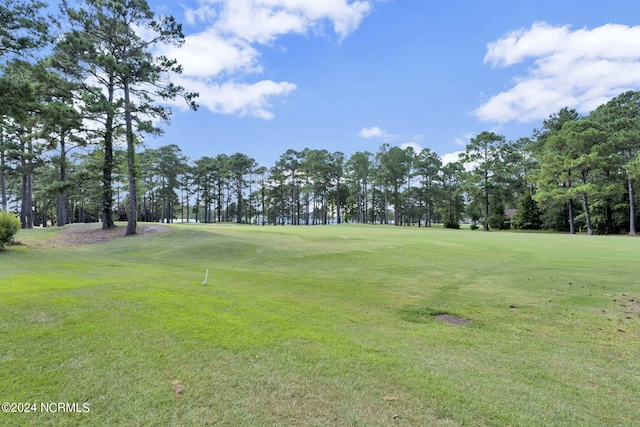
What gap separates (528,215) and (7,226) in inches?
2105

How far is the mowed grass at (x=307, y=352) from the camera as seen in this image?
2.66 m

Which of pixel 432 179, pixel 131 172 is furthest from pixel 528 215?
pixel 131 172

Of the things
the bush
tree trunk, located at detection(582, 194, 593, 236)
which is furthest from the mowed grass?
tree trunk, located at detection(582, 194, 593, 236)

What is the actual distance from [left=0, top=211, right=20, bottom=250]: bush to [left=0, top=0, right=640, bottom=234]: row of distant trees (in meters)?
3.40

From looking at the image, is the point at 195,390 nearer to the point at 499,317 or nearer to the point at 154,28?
the point at 499,317

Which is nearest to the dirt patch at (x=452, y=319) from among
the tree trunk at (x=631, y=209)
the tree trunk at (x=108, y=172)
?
the tree trunk at (x=108, y=172)

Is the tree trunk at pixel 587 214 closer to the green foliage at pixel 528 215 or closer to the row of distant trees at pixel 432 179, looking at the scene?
the row of distant trees at pixel 432 179

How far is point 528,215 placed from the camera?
148 feet

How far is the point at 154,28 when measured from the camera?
18.6 m

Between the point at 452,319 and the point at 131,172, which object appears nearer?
the point at 452,319

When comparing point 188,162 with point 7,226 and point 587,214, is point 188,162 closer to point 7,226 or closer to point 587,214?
point 7,226

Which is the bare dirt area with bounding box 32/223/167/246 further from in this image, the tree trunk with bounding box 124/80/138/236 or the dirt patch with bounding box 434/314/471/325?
the dirt patch with bounding box 434/314/471/325

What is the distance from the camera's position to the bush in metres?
10.6

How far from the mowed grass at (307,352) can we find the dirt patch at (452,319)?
0.18m
